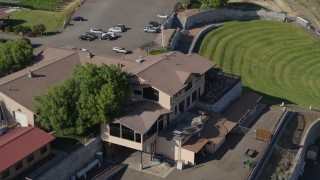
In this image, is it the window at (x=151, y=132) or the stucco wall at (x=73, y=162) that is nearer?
the stucco wall at (x=73, y=162)

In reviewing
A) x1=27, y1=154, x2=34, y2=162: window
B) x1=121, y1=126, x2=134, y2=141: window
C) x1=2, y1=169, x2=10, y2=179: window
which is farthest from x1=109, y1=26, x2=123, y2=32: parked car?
x1=2, y1=169, x2=10, y2=179: window

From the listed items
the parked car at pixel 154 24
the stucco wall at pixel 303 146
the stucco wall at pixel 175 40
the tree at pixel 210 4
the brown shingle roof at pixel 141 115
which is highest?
the tree at pixel 210 4

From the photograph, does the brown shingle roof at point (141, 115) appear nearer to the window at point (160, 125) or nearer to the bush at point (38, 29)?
the window at point (160, 125)

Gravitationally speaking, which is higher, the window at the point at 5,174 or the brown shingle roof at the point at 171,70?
the brown shingle roof at the point at 171,70

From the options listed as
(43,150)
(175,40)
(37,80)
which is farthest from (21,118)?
(175,40)

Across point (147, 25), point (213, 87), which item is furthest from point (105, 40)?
point (213, 87)

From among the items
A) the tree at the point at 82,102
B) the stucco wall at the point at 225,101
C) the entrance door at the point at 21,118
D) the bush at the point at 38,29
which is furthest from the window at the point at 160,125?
the bush at the point at 38,29

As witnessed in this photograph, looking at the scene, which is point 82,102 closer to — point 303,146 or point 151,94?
point 151,94
